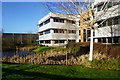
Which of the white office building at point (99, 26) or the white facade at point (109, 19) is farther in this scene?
the white office building at point (99, 26)

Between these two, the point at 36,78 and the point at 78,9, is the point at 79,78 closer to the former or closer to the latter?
the point at 36,78

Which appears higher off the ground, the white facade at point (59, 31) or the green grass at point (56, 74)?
the white facade at point (59, 31)

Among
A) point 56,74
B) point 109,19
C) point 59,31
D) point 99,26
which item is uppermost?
point 59,31

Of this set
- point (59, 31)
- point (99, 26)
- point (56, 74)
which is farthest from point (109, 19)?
point (59, 31)

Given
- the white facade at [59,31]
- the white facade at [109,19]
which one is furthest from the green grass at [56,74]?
the white facade at [59,31]

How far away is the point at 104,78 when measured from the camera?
348cm

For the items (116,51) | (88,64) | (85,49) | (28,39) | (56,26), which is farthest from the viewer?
(28,39)

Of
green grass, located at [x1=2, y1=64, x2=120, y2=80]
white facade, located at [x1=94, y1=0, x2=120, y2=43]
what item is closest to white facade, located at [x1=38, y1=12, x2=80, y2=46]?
white facade, located at [x1=94, y1=0, x2=120, y2=43]

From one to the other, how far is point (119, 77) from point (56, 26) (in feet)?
65.0

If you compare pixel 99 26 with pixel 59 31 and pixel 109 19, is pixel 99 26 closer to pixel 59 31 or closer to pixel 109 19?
pixel 109 19

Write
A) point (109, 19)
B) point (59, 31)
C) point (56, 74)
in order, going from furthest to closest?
point (59, 31)
point (109, 19)
point (56, 74)

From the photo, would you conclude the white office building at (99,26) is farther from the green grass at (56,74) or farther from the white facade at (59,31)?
the green grass at (56,74)

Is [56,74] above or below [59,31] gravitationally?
below

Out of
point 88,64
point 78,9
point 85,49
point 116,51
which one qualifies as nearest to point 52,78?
point 88,64
